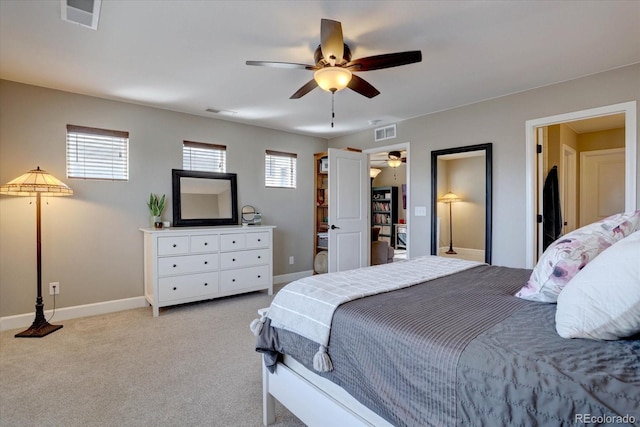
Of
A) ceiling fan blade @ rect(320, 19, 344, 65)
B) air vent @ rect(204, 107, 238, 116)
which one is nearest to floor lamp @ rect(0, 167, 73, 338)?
air vent @ rect(204, 107, 238, 116)

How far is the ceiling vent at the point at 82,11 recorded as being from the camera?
1913mm

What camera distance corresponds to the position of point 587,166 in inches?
199

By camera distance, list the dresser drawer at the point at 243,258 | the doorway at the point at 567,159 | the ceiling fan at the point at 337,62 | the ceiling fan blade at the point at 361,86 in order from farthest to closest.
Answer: the dresser drawer at the point at 243,258 < the doorway at the point at 567,159 < the ceiling fan blade at the point at 361,86 < the ceiling fan at the point at 337,62

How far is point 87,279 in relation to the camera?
3.49 meters

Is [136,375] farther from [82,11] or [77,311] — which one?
[82,11]

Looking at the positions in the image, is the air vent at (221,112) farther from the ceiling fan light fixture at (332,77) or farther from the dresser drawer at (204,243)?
the ceiling fan light fixture at (332,77)

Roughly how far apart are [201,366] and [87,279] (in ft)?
6.80

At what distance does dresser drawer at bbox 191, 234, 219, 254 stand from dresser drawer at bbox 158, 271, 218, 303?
0.29 m

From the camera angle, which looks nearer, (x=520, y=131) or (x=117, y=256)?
(x=520, y=131)

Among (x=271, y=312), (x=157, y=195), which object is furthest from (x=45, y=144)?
(x=271, y=312)

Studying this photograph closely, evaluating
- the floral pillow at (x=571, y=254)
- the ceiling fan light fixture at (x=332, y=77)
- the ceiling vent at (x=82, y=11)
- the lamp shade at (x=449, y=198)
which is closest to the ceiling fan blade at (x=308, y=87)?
the ceiling fan light fixture at (x=332, y=77)

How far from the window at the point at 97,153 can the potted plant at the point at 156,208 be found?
0.36m

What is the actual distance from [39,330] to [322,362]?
127 inches

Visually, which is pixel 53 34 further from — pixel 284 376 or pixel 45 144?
pixel 284 376
